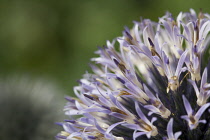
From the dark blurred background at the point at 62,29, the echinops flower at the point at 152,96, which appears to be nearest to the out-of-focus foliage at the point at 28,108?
the dark blurred background at the point at 62,29

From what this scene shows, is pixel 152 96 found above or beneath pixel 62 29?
beneath

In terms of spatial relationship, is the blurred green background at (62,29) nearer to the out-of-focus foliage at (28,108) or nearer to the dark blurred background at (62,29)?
the dark blurred background at (62,29)

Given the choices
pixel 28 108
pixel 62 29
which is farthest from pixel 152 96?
pixel 62 29

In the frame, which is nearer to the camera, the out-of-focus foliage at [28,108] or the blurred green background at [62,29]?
the out-of-focus foliage at [28,108]

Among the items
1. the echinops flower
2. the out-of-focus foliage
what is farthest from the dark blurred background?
the echinops flower

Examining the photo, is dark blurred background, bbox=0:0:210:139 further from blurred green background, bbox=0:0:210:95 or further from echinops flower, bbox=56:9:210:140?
echinops flower, bbox=56:9:210:140

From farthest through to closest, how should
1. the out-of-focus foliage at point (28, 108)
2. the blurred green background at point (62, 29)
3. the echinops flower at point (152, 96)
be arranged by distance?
the blurred green background at point (62, 29)
the out-of-focus foliage at point (28, 108)
the echinops flower at point (152, 96)

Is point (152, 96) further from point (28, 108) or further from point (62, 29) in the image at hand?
point (62, 29)
